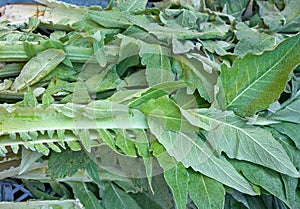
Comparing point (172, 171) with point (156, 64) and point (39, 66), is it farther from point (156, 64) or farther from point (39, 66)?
point (39, 66)

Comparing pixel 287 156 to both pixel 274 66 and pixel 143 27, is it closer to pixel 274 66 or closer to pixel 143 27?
pixel 274 66

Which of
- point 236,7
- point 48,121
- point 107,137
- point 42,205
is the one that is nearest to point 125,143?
point 107,137

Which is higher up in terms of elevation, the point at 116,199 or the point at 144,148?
the point at 144,148

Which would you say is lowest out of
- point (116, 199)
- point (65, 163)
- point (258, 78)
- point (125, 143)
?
point (116, 199)

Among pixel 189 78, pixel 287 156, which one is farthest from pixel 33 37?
A: pixel 287 156

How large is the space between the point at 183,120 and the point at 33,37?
37cm

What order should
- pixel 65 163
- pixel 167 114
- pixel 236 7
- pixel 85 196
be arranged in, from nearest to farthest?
1. pixel 167 114
2. pixel 65 163
3. pixel 85 196
4. pixel 236 7

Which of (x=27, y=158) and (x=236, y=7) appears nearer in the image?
(x=27, y=158)

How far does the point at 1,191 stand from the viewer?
109cm

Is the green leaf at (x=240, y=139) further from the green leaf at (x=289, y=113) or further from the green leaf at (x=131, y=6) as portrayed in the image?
the green leaf at (x=131, y=6)

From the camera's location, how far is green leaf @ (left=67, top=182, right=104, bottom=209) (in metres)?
1.03

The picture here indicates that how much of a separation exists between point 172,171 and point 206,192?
73 millimetres

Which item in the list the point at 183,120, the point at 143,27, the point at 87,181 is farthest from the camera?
the point at 87,181

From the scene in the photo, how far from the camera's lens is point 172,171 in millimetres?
841
